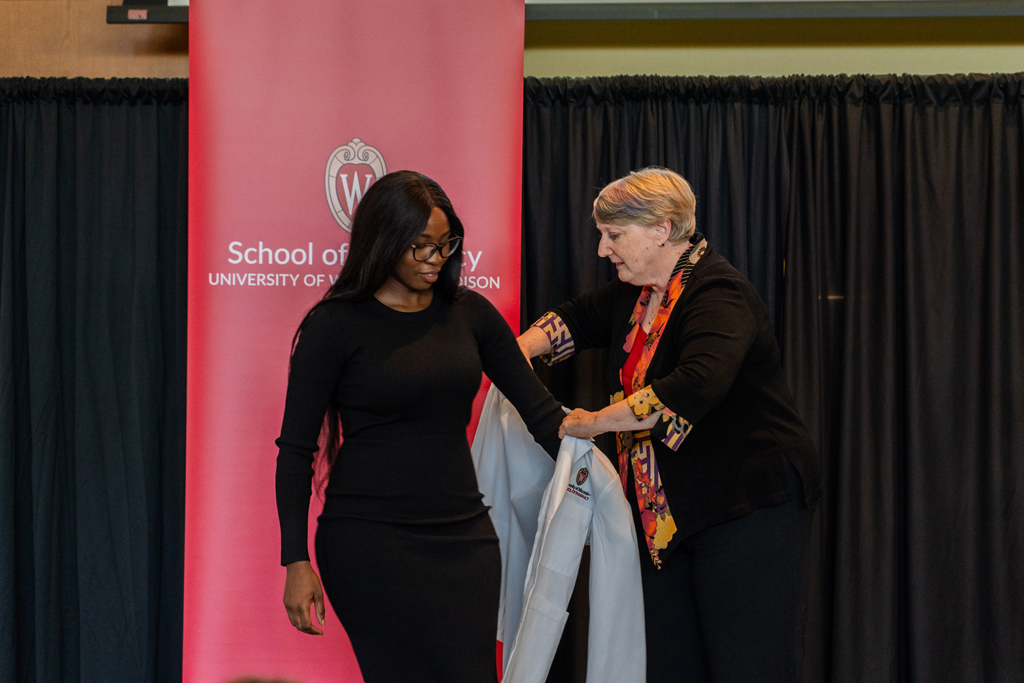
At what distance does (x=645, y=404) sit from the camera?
1812 millimetres

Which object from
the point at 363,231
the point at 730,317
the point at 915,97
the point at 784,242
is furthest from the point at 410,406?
the point at 915,97

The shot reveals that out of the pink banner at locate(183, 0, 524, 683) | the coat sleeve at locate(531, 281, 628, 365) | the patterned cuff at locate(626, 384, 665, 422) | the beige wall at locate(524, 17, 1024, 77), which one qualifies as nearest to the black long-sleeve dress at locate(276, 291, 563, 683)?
the patterned cuff at locate(626, 384, 665, 422)

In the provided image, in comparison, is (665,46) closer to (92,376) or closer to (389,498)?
(389,498)

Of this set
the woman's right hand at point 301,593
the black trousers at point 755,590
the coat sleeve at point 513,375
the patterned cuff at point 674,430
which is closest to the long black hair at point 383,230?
the coat sleeve at point 513,375

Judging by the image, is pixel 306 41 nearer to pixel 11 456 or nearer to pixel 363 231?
pixel 363 231

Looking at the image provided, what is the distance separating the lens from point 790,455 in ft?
6.06

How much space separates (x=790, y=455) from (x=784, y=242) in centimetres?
115

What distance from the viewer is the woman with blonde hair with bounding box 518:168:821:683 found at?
1.80m

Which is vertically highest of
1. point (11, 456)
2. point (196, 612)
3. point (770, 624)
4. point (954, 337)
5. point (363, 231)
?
point (363, 231)

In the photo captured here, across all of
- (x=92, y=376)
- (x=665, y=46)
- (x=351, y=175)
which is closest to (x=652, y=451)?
(x=351, y=175)

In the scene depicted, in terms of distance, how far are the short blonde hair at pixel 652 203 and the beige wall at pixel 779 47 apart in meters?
1.17

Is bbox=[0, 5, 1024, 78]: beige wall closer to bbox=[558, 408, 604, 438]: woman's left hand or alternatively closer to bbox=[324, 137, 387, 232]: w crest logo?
bbox=[324, 137, 387, 232]: w crest logo

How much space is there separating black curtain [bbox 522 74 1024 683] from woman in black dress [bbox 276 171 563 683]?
124 centimetres

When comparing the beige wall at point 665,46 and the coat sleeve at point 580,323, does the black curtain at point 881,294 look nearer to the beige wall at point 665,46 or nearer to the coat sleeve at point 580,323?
the beige wall at point 665,46
